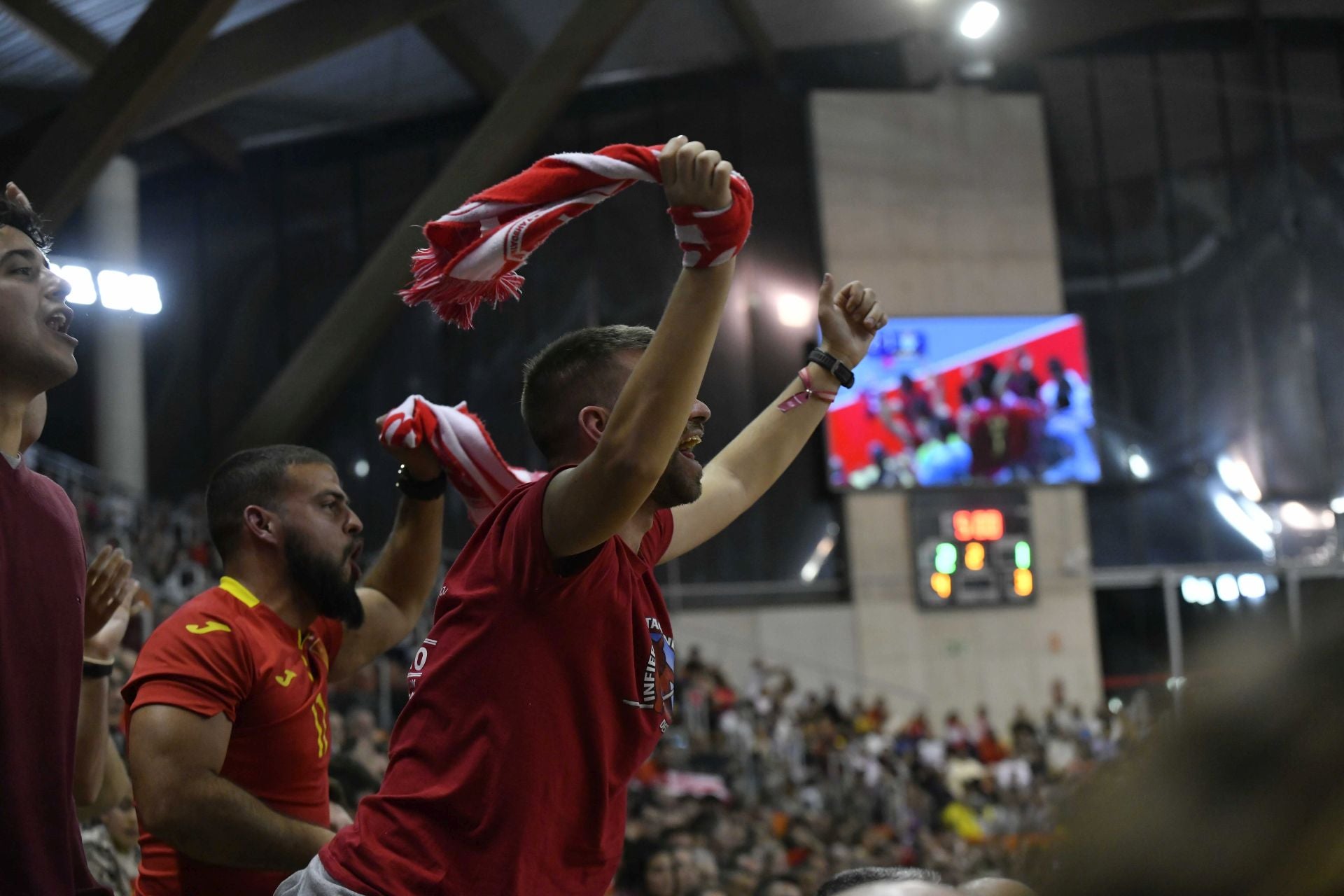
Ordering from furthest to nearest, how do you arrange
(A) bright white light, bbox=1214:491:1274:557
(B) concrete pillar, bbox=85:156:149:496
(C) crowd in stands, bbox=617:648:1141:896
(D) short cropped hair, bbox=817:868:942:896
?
(A) bright white light, bbox=1214:491:1274:557, (B) concrete pillar, bbox=85:156:149:496, (C) crowd in stands, bbox=617:648:1141:896, (D) short cropped hair, bbox=817:868:942:896

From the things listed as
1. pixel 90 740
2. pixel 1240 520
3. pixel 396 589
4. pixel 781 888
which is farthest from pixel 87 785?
pixel 1240 520

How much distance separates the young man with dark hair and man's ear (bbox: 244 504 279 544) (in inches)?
17.9

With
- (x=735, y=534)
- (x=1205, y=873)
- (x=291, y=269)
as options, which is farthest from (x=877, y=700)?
(x=1205, y=873)

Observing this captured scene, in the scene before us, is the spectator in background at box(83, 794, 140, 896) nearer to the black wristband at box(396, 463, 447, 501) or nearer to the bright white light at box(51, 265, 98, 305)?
the black wristband at box(396, 463, 447, 501)

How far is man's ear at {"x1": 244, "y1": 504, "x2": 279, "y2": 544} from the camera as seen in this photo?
265 centimetres

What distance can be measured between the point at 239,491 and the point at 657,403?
49.1 inches

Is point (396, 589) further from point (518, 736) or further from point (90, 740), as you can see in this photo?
point (518, 736)

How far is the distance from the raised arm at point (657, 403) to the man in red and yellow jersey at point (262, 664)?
→ 831 mm

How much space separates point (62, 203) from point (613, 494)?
35.2 feet

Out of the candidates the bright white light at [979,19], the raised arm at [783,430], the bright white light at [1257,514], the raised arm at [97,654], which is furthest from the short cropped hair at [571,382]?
the bright white light at [1257,514]

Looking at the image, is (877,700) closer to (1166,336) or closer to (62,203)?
(1166,336)

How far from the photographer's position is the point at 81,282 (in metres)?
2.73

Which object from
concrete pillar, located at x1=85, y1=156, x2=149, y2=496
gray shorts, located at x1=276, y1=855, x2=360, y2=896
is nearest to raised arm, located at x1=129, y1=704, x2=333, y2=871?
gray shorts, located at x1=276, y1=855, x2=360, y2=896

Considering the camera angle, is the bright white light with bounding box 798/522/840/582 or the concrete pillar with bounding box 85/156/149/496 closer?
the concrete pillar with bounding box 85/156/149/496
